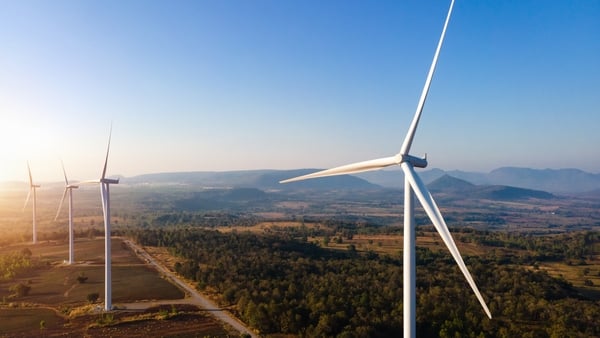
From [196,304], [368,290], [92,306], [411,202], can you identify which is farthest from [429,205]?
[92,306]

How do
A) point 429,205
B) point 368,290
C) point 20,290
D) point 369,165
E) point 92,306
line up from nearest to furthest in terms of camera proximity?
point 429,205
point 369,165
point 92,306
point 368,290
point 20,290

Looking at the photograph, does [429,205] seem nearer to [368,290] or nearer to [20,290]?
[368,290]

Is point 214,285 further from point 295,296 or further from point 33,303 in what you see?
point 33,303

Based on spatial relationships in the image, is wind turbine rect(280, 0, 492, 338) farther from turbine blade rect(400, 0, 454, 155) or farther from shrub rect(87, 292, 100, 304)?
shrub rect(87, 292, 100, 304)

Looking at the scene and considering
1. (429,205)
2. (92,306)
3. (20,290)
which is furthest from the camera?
(20,290)

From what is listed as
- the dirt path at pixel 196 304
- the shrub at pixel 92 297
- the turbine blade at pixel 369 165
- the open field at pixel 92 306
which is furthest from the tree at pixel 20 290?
the turbine blade at pixel 369 165

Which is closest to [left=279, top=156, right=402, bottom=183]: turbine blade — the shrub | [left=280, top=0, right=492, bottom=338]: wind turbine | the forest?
[left=280, top=0, right=492, bottom=338]: wind turbine

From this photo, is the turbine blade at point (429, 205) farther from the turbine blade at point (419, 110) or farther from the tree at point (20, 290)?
the tree at point (20, 290)

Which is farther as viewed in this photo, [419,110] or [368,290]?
[368,290]
